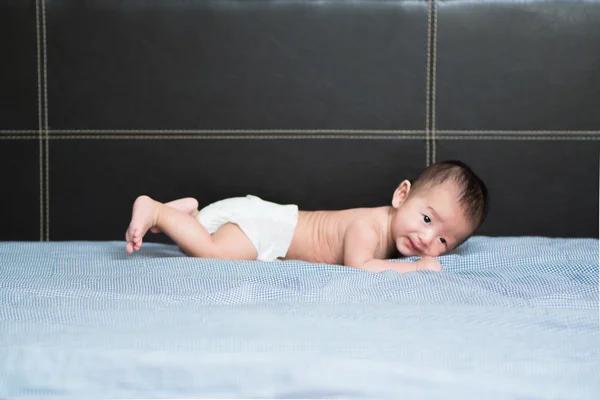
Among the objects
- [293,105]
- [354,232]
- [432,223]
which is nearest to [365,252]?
[354,232]

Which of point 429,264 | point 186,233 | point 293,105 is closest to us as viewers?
point 429,264

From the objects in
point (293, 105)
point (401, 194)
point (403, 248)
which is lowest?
point (403, 248)

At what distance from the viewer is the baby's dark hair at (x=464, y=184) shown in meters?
1.55

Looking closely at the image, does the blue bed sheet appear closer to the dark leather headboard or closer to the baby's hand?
the baby's hand

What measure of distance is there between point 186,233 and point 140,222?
4.3 inches

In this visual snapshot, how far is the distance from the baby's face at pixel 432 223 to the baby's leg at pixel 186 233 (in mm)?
340

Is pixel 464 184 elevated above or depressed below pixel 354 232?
above

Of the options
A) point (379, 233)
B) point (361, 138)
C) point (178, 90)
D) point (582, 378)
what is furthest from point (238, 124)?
point (582, 378)

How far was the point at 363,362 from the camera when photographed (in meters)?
0.81

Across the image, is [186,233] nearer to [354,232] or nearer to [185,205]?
[185,205]

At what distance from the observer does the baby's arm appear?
1.43 m

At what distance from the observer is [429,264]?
138cm

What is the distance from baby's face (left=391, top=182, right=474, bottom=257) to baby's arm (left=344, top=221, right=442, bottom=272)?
0.07 meters

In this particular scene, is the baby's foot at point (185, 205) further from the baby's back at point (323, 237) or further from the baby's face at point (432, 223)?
the baby's face at point (432, 223)
